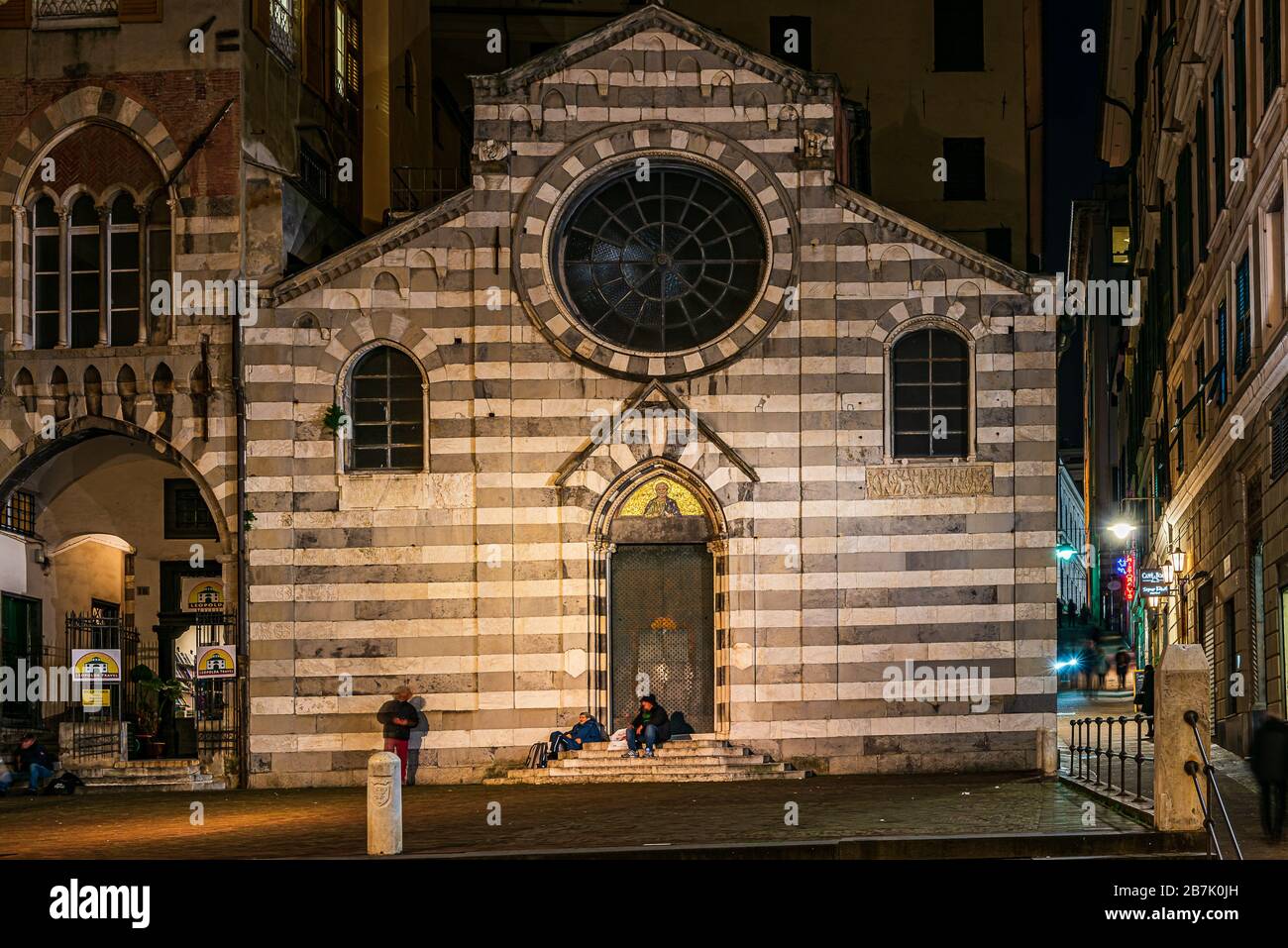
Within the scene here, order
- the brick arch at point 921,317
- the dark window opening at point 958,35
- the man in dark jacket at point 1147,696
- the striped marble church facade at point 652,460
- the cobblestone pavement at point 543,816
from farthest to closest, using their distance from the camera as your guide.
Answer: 1. the dark window opening at point 958,35
2. the man in dark jacket at point 1147,696
3. the brick arch at point 921,317
4. the striped marble church facade at point 652,460
5. the cobblestone pavement at point 543,816

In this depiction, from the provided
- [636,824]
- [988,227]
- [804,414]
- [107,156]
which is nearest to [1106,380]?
[988,227]

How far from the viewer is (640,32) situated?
33.0m

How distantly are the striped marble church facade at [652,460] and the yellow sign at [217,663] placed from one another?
0.41 metres

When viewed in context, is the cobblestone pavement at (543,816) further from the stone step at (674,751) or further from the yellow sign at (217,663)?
the yellow sign at (217,663)

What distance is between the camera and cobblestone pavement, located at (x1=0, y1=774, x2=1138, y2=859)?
21359 mm

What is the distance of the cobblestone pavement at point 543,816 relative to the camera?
841 inches

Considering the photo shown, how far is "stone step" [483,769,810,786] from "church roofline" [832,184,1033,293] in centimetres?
917

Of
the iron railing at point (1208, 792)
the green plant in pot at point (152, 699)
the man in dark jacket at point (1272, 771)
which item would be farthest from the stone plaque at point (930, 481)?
the green plant in pot at point (152, 699)

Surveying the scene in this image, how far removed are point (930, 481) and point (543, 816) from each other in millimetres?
10651

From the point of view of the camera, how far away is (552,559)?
1268 inches

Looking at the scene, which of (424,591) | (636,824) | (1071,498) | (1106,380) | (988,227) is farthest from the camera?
(1071,498)

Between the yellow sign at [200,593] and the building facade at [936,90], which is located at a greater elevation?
the building facade at [936,90]

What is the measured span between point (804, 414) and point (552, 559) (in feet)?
16.3

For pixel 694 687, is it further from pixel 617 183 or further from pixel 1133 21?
pixel 1133 21
